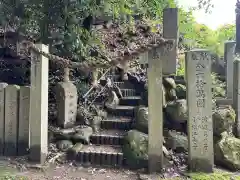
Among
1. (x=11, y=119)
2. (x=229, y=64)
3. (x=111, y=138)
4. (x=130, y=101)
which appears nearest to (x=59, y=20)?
(x=11, y=119)

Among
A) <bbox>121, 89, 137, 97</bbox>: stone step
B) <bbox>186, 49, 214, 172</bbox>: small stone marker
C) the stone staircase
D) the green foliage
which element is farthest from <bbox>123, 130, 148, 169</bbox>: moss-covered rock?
<bbox>121, 89, 137, 97</bbox>: stone step

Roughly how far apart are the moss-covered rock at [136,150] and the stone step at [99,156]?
0.60ft

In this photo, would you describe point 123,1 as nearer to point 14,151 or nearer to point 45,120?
point 45,120

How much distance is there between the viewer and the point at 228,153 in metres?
5.04

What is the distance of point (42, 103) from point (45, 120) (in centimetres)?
39

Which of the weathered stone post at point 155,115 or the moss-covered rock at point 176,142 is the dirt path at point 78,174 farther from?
the moss-covered rock at point 176,142

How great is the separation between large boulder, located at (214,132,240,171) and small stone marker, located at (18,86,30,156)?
12.7 feet

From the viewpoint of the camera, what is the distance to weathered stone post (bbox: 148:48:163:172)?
488 centimetres

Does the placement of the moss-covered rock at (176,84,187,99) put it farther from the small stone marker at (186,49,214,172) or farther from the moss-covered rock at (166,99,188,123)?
the small stone marker at (186,49,214,172)

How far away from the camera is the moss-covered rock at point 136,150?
5.21 metres

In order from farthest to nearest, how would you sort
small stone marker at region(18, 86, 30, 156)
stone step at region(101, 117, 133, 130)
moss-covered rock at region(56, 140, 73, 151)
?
1. stone step at region(101, 117, 133, 130)
2. moss-covered rock at region(56, 140, 73, 151)
3. small stone marker at region(18, 86, 30, 156)

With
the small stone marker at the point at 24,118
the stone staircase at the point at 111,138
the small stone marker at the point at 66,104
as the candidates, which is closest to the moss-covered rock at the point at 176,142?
the stone staircase at the point at 111,138

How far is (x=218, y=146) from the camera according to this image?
512 cm

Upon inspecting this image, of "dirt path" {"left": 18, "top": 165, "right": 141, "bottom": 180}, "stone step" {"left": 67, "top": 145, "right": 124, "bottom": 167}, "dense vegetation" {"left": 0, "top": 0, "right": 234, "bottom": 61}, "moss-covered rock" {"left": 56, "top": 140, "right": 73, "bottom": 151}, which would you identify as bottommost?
"dirt path" {"left": 18, "top": 165, "right": 141, "bottom": 180}
